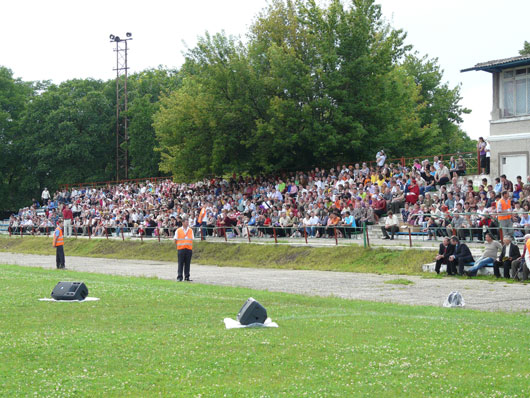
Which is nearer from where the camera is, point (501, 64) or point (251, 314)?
point (251, 314)

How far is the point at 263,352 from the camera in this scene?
386 inches

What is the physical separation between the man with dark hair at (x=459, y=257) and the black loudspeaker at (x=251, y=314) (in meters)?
11.8

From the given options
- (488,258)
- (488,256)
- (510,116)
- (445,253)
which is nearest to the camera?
(488,258)

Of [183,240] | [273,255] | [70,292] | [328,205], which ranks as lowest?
[70,292]

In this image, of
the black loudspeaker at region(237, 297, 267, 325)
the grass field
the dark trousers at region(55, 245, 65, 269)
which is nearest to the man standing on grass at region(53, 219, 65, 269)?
the dark trousers at region(55, 245, 65, 269)

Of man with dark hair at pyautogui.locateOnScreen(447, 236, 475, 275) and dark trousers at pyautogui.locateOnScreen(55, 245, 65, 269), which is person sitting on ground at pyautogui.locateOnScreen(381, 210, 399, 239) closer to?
man with dark hair at pyautogui.locateOnScreen(447, 236, 475, 275)

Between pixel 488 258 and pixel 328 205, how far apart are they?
12.2 metres

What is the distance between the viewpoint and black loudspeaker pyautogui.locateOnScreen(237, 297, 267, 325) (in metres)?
12.1

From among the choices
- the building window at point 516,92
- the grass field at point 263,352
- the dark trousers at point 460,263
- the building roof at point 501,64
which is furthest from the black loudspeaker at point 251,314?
the building window at point 516,92

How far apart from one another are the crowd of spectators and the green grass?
1.28 m

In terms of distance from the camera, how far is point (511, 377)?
A: 8.15m

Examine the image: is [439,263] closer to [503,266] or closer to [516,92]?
[503,266]

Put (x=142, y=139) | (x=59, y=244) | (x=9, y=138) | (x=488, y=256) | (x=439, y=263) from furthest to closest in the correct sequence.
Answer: (x=9, y=138)
(x=142, y=139)
(x=59, y=244)
(x=439, y=263)
(x=488, y=256)

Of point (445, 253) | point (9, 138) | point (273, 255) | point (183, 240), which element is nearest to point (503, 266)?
point (445, 253)
